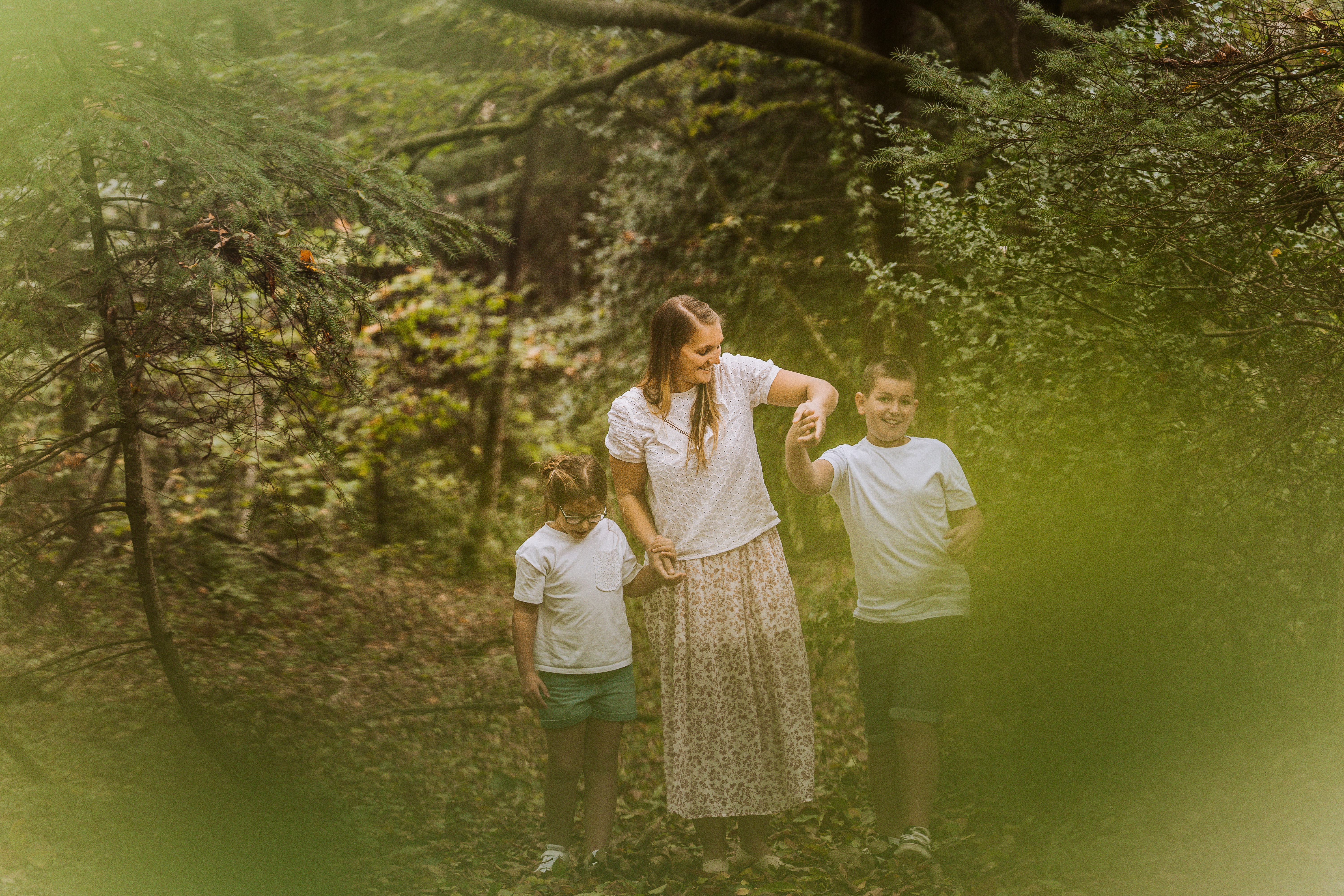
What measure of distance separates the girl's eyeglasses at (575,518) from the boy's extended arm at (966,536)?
1140 mm

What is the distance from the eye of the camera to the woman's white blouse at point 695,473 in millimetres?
2941

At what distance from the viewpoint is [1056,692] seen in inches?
144

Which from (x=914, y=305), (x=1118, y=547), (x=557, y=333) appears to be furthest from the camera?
(x=557, y=333)

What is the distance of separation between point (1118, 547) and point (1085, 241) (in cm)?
119

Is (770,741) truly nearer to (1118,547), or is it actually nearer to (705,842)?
(705,842)

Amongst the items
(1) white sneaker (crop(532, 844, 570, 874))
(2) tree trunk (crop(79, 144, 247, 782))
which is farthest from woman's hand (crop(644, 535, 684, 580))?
(2) tree trunk (crop(79, 144, 247, 782))

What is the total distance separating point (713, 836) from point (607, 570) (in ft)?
3.10

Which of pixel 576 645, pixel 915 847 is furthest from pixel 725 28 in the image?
pixel 915 847

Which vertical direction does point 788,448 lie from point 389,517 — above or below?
above

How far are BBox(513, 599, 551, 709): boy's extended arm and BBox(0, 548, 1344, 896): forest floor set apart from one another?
1.99 feet

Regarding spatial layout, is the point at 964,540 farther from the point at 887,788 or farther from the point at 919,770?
the point at 887,788

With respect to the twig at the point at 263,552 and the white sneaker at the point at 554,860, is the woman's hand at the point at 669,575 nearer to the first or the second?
the white sneaker at the point at 554,860

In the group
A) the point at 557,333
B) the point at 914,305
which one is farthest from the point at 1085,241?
the point at 557,333

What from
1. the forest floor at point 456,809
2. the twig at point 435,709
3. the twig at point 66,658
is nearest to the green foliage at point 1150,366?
the forest floor at point 456,809
